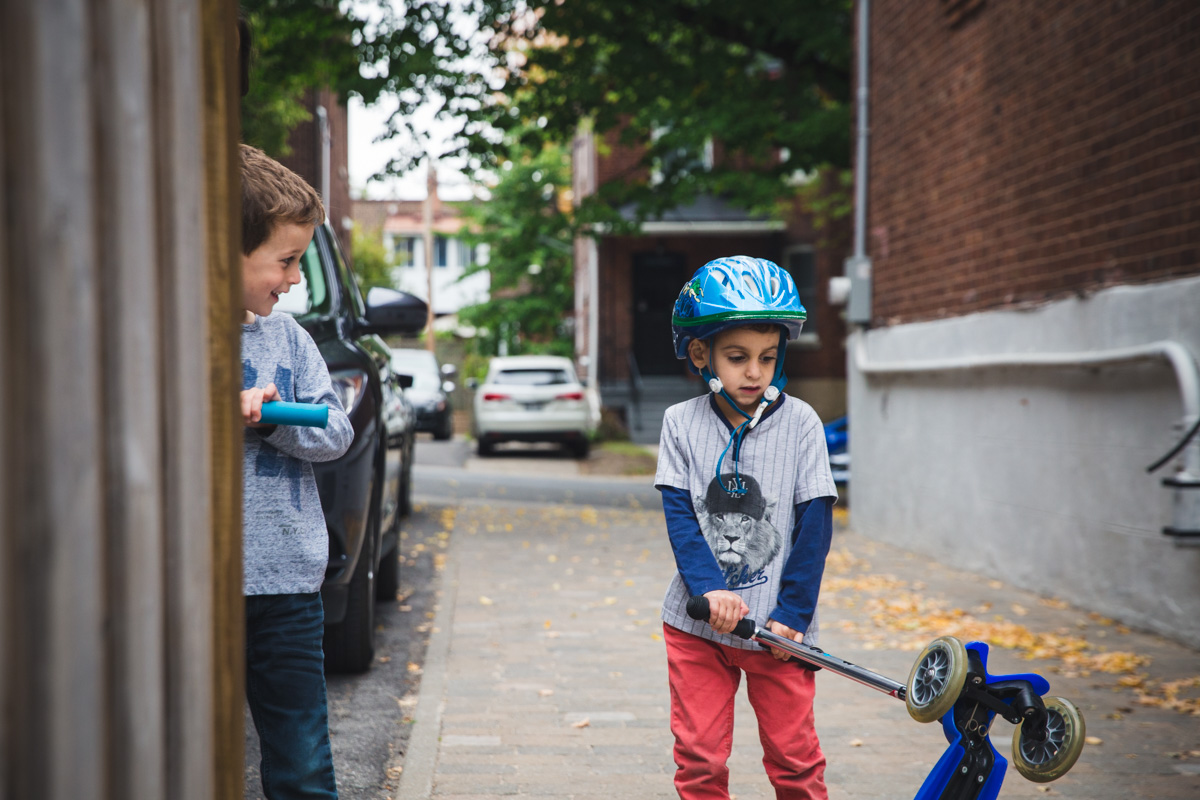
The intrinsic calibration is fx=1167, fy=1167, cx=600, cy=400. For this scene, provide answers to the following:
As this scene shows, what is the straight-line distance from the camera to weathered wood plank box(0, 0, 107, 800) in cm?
125

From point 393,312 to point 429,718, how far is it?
6.11 feet

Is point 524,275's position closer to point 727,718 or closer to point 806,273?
point 806,273

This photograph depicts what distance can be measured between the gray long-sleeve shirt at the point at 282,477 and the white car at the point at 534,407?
16.6 m

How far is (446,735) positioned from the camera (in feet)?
14.4

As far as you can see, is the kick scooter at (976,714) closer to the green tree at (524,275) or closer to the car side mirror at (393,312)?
the car side mirror at (393,312)

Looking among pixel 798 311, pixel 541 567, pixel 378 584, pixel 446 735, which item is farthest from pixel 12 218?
pixel 541 567

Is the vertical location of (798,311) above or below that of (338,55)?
below

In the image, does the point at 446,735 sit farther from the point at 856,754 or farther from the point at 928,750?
the point at 928,750

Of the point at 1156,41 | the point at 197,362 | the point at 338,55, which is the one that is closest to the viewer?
the point at 197,362

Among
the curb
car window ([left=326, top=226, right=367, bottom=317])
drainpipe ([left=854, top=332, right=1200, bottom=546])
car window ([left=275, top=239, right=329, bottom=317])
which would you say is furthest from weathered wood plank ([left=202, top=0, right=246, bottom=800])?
drainpipe ([left=854, top=332, right=1200, bottom=546])

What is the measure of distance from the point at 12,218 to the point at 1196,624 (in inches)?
236

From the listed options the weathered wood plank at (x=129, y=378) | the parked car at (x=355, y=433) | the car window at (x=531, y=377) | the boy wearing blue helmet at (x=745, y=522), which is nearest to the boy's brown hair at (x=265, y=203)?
the boy wearing blue helmet at (x=745, y=522)

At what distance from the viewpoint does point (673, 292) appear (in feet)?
85.4

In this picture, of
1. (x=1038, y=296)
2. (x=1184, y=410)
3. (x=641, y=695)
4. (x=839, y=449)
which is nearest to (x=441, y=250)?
(x=839, y=449)
